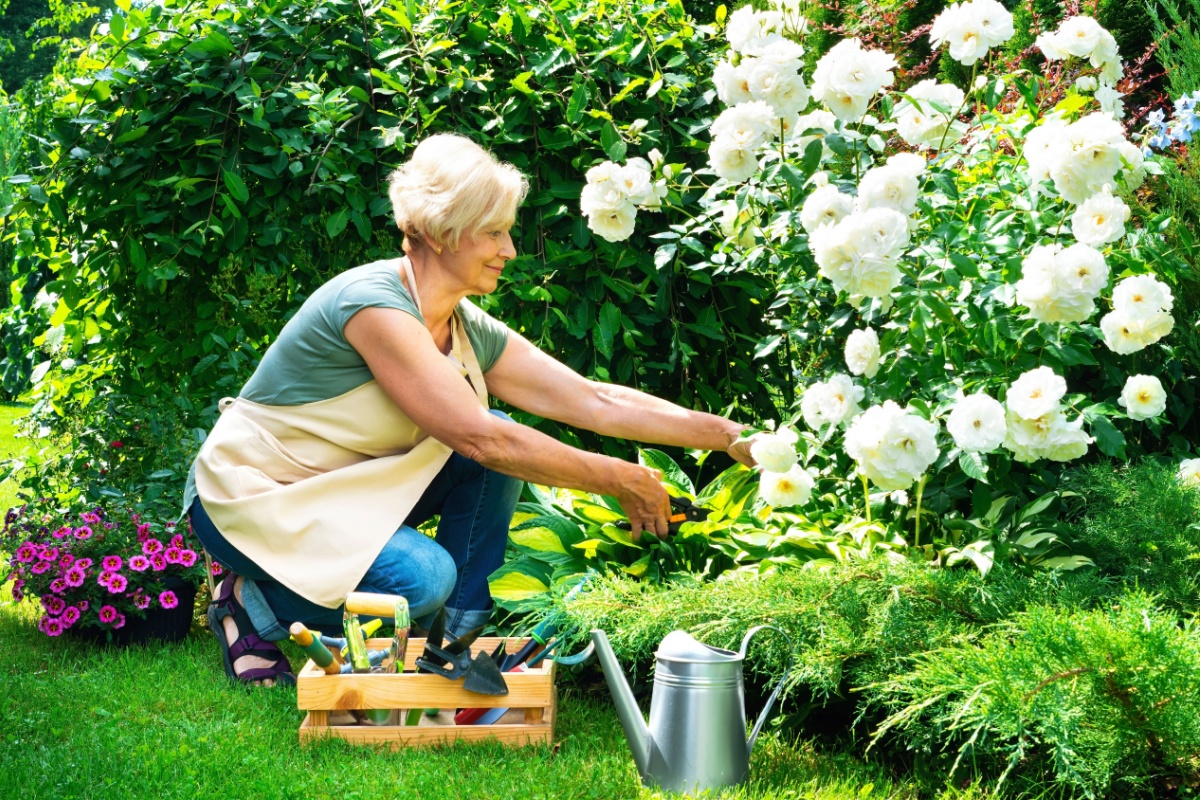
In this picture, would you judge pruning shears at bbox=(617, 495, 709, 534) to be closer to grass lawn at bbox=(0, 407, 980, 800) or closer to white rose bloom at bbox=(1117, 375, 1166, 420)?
grass lawn at bbox=(0, 407, 980, 800)

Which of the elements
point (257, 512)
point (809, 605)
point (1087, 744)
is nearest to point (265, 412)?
point (257, 512)

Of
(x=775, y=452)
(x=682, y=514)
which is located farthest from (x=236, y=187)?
(x=775, y=452)

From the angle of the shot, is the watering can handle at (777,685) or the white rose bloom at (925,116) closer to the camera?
the watering can handle at (777,685)

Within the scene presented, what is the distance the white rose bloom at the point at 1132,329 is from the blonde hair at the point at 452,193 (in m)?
1.28

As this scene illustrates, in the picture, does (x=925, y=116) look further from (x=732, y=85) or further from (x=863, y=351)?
(x=863, y=351)

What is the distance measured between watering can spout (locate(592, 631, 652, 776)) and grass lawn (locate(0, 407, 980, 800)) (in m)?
0.07

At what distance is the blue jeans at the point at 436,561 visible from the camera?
248cm

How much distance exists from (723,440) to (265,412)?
107 centimetres

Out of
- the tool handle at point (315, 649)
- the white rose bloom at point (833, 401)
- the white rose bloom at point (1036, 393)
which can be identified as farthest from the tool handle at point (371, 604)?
the white rose bloom at point (1036, 393)

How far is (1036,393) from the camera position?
195 cm

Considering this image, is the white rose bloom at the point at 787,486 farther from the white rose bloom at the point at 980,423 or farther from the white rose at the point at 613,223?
the white rose at the point at 613,223

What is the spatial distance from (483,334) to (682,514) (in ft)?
2.23

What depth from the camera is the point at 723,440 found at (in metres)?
2.75

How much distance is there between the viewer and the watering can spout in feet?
6.15
